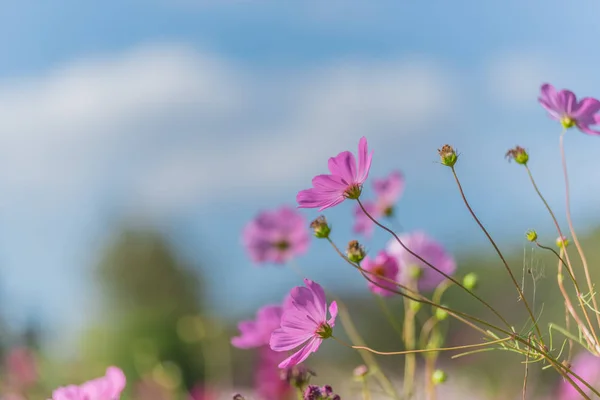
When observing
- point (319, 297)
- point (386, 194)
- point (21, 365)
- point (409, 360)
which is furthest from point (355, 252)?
point (21, 365)

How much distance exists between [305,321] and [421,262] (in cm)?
52

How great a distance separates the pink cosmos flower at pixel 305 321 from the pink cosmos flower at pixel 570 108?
29 centimetres

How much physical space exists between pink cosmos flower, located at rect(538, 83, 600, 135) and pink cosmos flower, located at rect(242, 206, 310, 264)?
20.5 inches

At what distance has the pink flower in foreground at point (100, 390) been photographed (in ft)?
2.33

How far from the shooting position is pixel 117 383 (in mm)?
718

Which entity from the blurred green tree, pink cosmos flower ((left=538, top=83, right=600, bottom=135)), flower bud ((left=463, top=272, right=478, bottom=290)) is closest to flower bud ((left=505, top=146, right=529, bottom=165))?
pink cosmos flower ((left=538, top=83, right=600, bottom=135))

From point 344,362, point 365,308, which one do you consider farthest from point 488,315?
point 365,308

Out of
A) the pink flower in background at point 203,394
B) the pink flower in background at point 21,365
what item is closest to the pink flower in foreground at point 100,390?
the pink flower in background at point 203,394

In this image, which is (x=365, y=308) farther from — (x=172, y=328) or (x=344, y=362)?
(x=172, y=328)

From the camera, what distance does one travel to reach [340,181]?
2.20 feet

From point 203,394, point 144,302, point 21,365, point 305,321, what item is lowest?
point 144,302

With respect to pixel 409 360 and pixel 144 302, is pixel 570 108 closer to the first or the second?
pixel 409 360

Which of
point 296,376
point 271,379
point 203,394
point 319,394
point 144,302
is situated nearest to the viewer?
point 319,394

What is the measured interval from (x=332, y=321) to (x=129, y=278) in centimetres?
870
